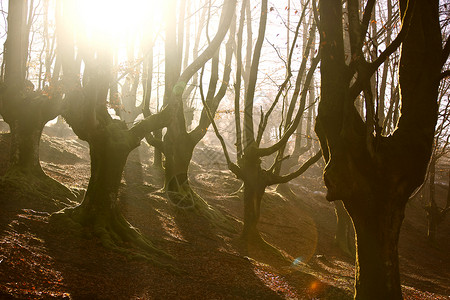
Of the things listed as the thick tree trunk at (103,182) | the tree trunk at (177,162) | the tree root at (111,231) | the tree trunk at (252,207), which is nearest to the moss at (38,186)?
the tree root at (111,231)

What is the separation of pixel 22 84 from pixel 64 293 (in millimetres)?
7963

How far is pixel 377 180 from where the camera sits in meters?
4.18

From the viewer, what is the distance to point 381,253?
415 cm

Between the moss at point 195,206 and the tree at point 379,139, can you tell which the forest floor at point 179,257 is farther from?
the tree at point 379,139

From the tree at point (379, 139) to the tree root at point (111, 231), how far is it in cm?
352

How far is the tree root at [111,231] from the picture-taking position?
638 centimetres

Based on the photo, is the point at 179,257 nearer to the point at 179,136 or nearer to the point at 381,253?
the point at 381,253

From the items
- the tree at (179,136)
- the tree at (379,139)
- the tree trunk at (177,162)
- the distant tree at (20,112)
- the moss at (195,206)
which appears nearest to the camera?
Result: the tree at (379,139)

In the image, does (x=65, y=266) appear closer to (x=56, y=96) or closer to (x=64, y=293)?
(x=64, y=293)

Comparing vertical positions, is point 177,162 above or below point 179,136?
below

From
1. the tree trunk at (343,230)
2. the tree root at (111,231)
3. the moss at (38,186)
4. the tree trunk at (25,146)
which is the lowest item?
the tree trunk at (343,230)

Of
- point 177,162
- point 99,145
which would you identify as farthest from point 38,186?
point 177,162

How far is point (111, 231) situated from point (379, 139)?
502cm

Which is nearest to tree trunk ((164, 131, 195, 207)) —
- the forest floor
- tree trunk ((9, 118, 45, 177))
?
the forest floor
